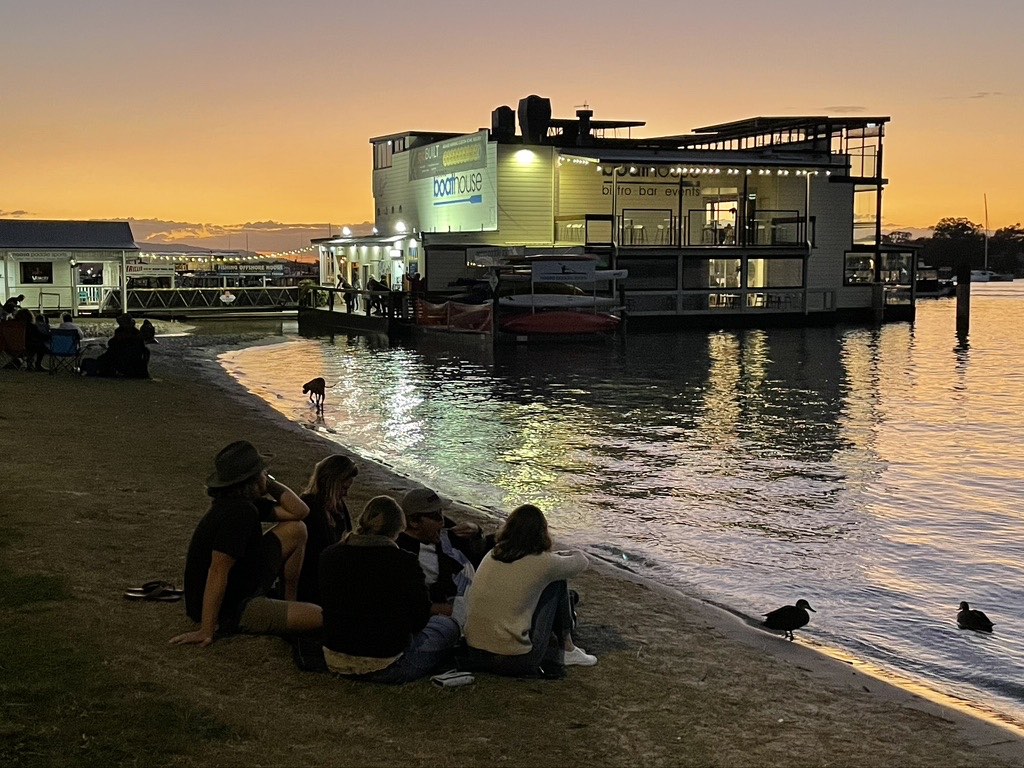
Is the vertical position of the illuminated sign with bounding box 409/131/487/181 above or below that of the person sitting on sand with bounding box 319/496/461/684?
above

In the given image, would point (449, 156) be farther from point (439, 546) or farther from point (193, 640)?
point (193, 640)

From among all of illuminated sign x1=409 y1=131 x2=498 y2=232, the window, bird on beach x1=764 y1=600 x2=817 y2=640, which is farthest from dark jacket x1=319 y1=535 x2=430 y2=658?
the window

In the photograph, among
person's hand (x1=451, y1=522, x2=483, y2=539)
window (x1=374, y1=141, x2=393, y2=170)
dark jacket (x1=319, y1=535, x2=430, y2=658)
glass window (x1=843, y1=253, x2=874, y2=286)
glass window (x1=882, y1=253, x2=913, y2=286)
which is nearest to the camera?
dark jacket (x1=319, y1=535, x2=430, y2=658)

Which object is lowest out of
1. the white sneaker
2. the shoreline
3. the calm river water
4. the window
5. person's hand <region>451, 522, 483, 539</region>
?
the calm river water

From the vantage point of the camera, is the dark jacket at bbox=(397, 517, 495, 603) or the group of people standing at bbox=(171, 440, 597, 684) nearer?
the group of people standing at bbox=(171, 440, 597, 684)

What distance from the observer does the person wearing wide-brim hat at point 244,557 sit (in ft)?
22.3

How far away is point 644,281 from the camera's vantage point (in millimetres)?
54094

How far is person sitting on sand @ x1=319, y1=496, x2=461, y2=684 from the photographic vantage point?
6441 millimetres

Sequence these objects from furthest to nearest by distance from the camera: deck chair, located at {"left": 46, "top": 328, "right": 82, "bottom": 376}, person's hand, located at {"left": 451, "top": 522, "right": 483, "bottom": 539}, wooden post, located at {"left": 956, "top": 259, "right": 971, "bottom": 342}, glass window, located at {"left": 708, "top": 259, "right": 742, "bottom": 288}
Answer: glass window, located at {"left": 708, "top": 259, "right": 742, "bottom": 288}
wooden post, located at {"left": 956, "top": 259, "right": 971, "bottom": 342}
deck chair, located at {"left": 46, "top": 328, "right": 82, "bottom": 376}
person's hand, located at {"left": 451, "top": 522, "right": 483, "bottom": 539}

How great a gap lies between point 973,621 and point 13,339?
2157 cm

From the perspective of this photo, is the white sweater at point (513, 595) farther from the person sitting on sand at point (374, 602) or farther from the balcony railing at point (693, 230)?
the balcony railing at point (693, 230)

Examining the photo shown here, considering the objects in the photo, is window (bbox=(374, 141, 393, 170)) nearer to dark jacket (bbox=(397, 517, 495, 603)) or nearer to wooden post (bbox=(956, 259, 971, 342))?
wooden post (bbox=(956, 259, 971, 342))

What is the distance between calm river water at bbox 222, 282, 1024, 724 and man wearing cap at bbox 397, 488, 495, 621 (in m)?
2.73

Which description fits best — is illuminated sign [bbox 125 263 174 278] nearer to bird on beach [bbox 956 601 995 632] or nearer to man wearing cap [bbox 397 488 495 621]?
man wearing cap [bbox 397 488 495 621]
